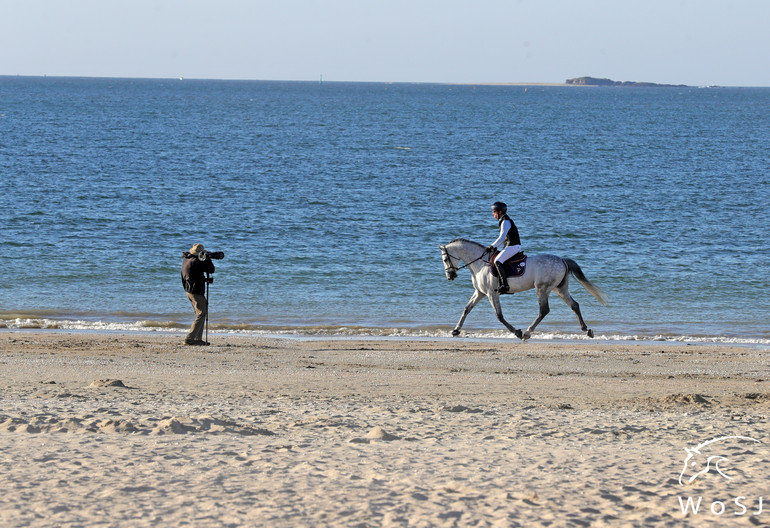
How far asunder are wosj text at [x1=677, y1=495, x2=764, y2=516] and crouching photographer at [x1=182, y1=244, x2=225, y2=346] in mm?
10093

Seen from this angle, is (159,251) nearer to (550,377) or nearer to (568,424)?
(550,377)

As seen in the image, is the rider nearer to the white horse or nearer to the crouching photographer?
the white horse

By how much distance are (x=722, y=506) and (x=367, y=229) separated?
27410 millimetres

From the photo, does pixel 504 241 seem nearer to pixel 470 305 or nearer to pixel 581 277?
pixel 470 305

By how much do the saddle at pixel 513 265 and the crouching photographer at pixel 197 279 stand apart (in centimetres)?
498

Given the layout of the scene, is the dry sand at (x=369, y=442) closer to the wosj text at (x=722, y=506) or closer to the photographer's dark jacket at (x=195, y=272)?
the wosj text at (x=722, y=506)

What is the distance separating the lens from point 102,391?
10703 mm

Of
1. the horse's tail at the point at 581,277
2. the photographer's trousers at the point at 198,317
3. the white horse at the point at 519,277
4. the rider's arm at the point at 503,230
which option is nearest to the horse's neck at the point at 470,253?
the white horse at the point at 519,277

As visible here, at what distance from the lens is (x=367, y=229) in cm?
3366

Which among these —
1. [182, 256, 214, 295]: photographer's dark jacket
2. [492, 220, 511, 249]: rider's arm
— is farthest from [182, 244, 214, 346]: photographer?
[492, 220, 511, 249]: rider's arm

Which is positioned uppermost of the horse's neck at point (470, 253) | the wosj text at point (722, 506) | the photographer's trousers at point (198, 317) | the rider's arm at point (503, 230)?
the rider's arm at point (503, 230)

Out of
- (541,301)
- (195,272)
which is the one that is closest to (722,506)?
(541,301)

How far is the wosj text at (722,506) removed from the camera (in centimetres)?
649

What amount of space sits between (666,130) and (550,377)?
9005 centimetres
